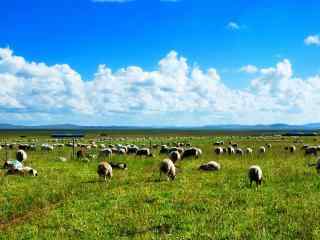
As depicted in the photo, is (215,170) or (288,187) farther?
(215,170)

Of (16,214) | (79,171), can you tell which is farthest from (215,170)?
(16,214)

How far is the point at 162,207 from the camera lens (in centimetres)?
1709

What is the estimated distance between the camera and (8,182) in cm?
2450

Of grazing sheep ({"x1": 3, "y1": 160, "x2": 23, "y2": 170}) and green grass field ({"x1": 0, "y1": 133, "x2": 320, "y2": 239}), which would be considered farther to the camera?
grazing sheep ({"x1": 3, "y1": 160, "x2": 23, "y2": 170})

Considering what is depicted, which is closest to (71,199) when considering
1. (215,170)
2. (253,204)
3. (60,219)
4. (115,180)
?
(60,219)

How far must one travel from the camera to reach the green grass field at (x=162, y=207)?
13.6 m

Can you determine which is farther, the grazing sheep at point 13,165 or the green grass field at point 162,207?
the grazing sheep at point 13,165

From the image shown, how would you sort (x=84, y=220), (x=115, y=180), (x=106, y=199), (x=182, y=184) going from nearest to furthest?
(x=84, y=220), (x=106, y=199), (x=182, y=184), (x=115, y=180)

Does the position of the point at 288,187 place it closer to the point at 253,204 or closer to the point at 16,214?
the point at 253,204

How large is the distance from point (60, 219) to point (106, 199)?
3.67 metres

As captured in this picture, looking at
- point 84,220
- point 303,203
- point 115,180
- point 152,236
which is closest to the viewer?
point 152,236

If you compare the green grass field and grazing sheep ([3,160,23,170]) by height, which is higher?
grazing sheep ([3,160,23,170])

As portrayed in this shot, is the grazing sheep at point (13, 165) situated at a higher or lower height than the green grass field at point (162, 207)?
higher

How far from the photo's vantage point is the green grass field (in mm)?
13594
